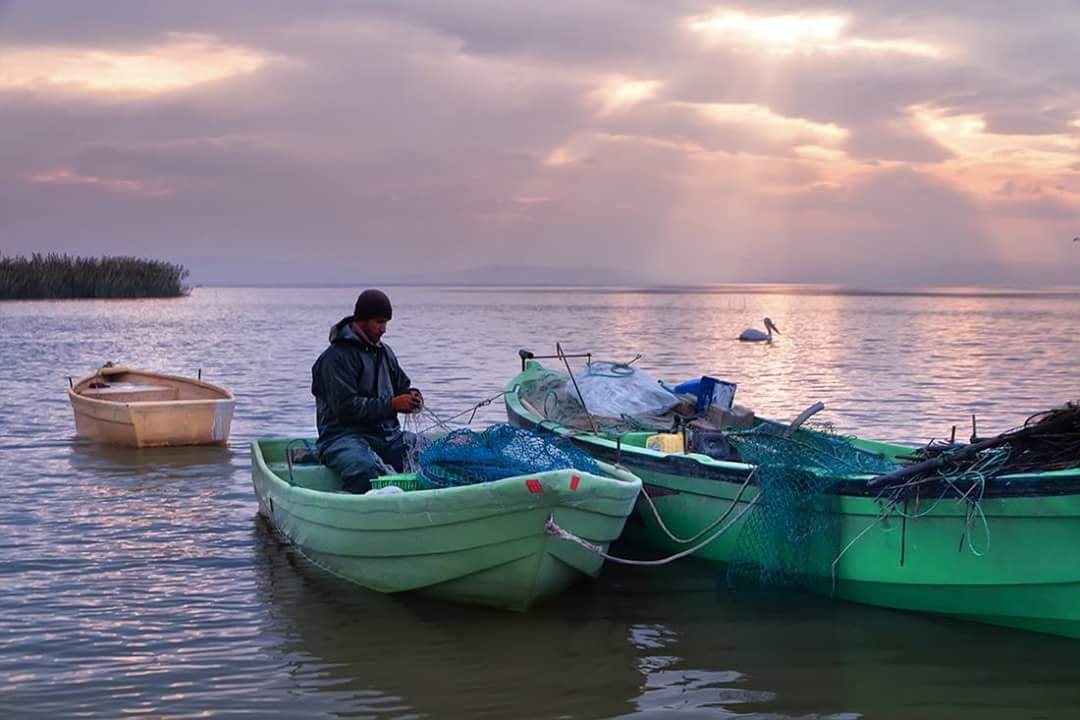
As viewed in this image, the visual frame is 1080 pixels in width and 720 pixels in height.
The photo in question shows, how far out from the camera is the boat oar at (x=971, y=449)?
24.6 feet

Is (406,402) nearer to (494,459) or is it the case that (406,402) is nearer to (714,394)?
(494,459)

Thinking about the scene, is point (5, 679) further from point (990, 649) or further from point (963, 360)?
point (963, 360)

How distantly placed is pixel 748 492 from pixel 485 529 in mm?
2213

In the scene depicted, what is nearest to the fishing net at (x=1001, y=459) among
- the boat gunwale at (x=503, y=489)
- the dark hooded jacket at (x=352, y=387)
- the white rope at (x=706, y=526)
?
the white rope at (x=706, y=526)

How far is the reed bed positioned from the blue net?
2712 inches

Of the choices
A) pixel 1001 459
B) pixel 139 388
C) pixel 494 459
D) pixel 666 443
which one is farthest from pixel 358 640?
pixel 139 388

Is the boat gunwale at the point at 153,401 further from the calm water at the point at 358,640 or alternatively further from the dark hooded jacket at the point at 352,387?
the dark hooded jacket at the point at 352,387

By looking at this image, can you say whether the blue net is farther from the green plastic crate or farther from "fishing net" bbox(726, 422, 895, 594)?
"fishing net" bbox(726, 422, 895, 594)

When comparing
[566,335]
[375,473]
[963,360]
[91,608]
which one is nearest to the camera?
[91,608]

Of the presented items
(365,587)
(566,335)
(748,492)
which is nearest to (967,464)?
(748,492)

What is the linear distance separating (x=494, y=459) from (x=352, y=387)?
66.6 inches

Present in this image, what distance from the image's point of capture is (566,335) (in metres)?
50.9

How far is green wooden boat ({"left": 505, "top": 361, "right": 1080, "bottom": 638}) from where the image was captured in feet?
23.2

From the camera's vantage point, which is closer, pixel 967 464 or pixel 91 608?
pixel 967 464
